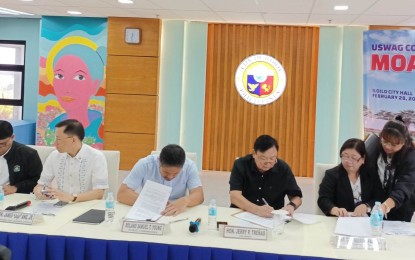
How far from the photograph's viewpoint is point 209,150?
315 inches

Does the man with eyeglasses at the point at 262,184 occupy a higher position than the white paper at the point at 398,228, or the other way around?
the man with eyeglasses at the point at 262,184

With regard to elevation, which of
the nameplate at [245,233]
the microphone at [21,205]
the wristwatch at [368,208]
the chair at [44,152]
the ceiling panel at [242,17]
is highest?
the ceiling panel at [242,17]

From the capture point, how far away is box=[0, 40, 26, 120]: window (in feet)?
28.9

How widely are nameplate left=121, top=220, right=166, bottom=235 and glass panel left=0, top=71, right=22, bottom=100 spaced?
22.6 feet

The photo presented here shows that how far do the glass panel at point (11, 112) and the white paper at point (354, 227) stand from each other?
723 centimetres

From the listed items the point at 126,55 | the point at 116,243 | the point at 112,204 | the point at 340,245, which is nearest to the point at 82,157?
the point at 112,204

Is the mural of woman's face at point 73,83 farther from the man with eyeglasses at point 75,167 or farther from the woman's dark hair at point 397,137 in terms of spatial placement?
the woman's dark hair at point 397,137

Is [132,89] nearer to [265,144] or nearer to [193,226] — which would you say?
[265,144]

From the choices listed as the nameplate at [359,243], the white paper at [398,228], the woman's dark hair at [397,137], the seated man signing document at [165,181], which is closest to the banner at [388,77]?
the woman's dark hair at [397,137]

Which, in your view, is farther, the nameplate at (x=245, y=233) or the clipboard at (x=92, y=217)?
the clipboard at (x=92, y=217)

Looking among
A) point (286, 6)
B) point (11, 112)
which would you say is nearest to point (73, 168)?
point (286, 6)

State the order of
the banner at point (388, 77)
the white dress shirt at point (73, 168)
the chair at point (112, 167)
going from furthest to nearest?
the banner at point (388, 77) → the chair at point (112, 167) → the white dress shirt at point (73, 168)

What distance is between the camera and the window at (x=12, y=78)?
8820mm

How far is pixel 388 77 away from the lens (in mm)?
6910
